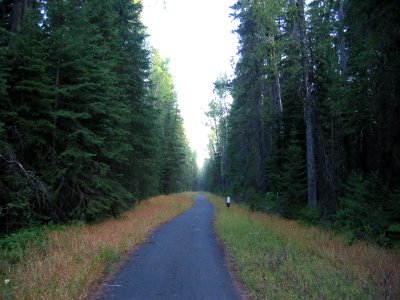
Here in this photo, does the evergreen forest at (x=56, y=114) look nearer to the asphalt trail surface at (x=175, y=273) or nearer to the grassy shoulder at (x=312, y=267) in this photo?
the asphalt trail surface at (x=175, y=273)

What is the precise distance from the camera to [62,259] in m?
8.31

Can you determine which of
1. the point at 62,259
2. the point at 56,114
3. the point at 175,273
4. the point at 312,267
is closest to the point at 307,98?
the point at 312,267

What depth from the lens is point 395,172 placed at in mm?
12734

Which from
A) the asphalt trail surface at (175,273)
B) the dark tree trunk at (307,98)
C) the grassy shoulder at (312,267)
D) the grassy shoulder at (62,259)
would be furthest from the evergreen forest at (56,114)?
the dark tree trunk at (307,98)

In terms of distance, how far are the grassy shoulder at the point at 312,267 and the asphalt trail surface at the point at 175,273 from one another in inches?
21.7

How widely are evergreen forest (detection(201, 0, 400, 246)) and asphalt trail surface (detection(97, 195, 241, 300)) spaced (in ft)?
15.9

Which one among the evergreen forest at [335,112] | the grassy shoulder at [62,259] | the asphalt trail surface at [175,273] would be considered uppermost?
the evergreen forest at [335,112]

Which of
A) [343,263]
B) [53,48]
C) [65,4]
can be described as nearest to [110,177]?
Result: [53,48]

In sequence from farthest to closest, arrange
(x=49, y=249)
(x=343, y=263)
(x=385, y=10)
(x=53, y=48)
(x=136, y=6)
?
(x=136, y=6) → (x=53, y=48) → (x=49, y=249) → (x=343, y=263) → (x=385, y=10)

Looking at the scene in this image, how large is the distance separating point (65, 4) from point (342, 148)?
13161 millimetres

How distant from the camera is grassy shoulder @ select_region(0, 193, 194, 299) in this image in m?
6.39

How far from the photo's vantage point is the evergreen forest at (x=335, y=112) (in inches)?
343

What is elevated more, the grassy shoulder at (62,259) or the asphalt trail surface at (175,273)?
the grassy shoulder at (62,259)

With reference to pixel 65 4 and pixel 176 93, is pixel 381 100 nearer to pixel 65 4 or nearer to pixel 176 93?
pixel 65 4
